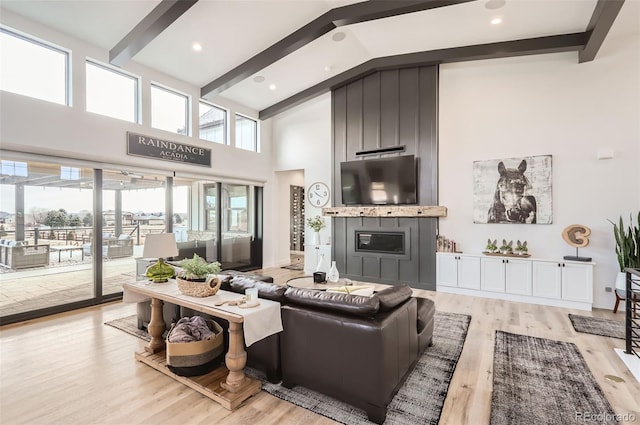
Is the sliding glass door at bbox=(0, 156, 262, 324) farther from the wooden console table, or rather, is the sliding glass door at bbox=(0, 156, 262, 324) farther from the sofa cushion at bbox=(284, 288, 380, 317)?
the sofa cushion at bbox=(284, 288, 380, 317)

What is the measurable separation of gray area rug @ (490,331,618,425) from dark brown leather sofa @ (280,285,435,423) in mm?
761

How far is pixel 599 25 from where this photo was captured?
12.6 ft

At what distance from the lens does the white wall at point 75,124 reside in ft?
12.4

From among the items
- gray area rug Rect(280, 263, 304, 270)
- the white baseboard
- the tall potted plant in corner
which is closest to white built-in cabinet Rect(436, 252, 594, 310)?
the tall potted plant in corner

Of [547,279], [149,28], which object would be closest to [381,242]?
[547,279]

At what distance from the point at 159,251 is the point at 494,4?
5.19 meters

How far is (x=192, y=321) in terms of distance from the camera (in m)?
2.71

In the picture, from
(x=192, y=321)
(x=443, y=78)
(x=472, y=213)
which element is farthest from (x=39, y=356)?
(x=443, y=78)

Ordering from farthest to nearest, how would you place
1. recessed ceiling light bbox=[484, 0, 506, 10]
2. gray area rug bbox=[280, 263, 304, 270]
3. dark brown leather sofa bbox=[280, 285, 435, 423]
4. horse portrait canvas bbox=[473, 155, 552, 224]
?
1. gray area rug bbox=[280, 263, 304, 270]
2. horse portrait canvas bbox=[473, 155, 552, 224]
3. recessed ceiling light bbox=[484, 0, 506, 10]
4. dark brown leather sofa bbox=[280, 285, 435, 423]

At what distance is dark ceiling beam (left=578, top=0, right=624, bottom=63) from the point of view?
354 cm

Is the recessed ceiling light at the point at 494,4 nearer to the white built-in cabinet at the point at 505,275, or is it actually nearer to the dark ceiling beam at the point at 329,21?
the dark ceiling beam at the point at 329,21

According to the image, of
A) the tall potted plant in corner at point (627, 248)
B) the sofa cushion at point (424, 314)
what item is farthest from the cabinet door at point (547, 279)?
the sofa cushion at point (424, 314)

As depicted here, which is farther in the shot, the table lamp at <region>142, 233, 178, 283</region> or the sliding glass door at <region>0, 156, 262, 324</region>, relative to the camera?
the sliding glass door at <region>0, 156, 262, 324</region>

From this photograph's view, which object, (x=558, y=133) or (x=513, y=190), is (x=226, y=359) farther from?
(x=558, y=133)
